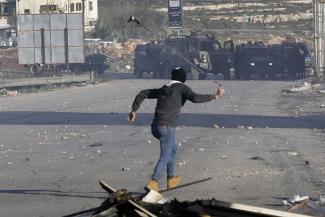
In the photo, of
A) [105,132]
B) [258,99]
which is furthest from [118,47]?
[105,132]

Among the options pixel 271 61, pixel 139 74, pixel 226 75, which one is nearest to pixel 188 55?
pixel 226 75

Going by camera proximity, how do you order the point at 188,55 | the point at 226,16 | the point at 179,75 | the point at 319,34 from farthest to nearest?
the point at 226,16 → the point at 188,55 → the point at 319,34 → the point at 179,75

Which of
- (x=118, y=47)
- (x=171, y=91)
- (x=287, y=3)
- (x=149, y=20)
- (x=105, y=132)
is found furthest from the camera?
(x=287, y=3)

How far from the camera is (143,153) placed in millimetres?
20609

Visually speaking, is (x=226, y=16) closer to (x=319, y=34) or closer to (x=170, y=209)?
(x=319, y=34)

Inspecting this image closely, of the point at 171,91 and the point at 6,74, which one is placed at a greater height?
the point at 171,91

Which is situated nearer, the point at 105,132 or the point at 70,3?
the point at 105,132

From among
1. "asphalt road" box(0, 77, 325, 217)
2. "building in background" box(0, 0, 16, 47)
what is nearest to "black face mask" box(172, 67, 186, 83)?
"asphalt road" box(0, 77, 325, 217)

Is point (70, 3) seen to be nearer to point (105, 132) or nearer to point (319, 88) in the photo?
point (319, 88)

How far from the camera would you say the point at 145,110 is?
33938 mm

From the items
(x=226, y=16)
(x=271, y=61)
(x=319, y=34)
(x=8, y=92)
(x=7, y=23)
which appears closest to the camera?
(x=8, y=92)

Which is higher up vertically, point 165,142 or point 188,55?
point 165,142

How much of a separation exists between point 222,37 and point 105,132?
82380mm

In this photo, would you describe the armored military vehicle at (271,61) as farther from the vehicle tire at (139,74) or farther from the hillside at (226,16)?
the hillside at (226,16)
